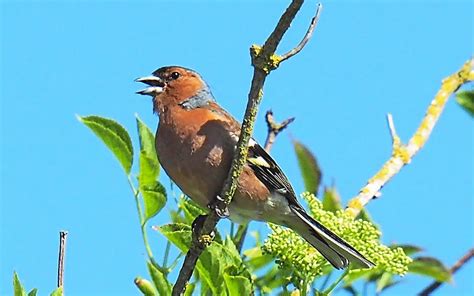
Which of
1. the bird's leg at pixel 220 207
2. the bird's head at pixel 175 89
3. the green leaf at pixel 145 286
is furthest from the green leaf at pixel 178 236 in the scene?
the bird's head at pixel 175 89

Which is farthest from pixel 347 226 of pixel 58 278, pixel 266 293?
pixel 58 278

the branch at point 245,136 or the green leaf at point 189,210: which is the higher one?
the green leaf at point 189,210

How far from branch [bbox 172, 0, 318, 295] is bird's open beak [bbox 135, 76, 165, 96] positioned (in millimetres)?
1598

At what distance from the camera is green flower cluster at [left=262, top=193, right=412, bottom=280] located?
3928 mm

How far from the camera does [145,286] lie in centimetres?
384

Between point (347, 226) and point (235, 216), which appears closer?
point (347, 226)

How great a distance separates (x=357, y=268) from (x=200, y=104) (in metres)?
1.70

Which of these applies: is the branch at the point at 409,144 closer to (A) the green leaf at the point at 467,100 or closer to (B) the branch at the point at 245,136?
(A) the green leaf at the point at 467,100

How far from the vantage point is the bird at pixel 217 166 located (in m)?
4.96

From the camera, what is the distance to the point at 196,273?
418 cm

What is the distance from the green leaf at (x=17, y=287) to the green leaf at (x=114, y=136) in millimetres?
1024

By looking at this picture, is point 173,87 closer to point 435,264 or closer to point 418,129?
point 418,129

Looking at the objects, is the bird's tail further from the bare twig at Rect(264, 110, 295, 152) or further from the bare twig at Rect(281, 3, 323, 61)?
the bare twig at Rect(281, 3, 323, 61)

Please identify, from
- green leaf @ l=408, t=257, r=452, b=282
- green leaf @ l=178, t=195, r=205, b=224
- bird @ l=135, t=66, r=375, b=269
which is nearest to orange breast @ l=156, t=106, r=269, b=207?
bird @ l=135, t=66, r=375, b=269
